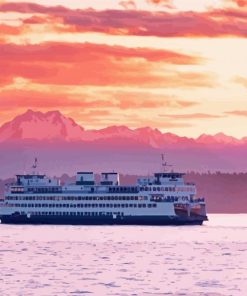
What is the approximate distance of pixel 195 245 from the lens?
15975cm

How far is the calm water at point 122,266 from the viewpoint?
314ft

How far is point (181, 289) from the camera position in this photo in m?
95.1

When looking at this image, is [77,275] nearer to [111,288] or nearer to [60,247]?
[111,288]

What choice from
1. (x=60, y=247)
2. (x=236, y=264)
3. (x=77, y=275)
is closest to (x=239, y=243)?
(x=60, y=247)

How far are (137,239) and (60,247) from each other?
2470 cm

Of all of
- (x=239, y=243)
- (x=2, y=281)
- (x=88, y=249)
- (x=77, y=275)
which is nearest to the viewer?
(x=2, y=281)

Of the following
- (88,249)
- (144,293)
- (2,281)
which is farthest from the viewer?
(88,249)

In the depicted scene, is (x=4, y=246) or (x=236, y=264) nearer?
(x=236, y=264)

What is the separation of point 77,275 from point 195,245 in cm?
5351

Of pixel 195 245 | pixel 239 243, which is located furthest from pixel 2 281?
pixel 239 243

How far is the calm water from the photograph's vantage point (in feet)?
314

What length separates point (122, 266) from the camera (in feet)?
388

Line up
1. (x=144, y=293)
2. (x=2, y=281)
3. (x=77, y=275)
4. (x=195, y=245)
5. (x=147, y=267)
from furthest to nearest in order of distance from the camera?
(x=195, y=245) → (x=147, y=267) → (x=77, y=275) → (x=2, y=281) → (x=144, y=293)

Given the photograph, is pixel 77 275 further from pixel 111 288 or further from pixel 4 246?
pixel 4 246
